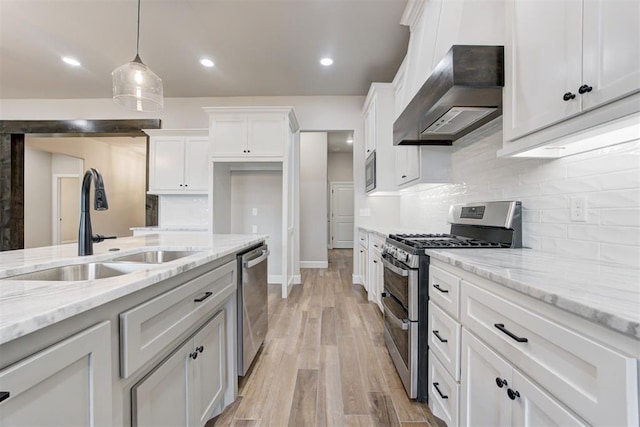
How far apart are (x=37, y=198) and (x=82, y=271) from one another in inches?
301

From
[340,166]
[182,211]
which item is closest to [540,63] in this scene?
[182,211]

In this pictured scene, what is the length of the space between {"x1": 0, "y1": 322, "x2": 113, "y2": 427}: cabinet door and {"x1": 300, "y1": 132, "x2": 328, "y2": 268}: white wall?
5188 mm

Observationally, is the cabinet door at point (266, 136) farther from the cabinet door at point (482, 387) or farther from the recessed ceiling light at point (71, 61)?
the cabinet door at point (482, 387)

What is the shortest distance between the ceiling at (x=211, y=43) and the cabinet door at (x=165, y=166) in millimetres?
893

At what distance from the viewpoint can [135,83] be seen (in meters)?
2.30

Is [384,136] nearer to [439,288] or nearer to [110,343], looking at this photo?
[439,288]

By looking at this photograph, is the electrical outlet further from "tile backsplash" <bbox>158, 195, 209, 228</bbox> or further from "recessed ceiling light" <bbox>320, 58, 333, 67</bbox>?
"tile backsplash" <bbox>158, 195, 209, 228</bbox>

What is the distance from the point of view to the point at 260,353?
2.33m

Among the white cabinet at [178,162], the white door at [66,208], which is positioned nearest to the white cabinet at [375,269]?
the white cabinet at [178,162]

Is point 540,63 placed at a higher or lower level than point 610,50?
higher

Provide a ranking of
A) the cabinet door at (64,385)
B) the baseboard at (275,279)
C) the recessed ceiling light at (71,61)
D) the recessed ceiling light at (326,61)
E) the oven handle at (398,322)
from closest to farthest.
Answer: the cabinet door at (64,385)
the oven handle at (398,322)
the recessed ceiling light at (326,61)
the recessed ceiling light at (71,61)
the baseboard at (275,279)

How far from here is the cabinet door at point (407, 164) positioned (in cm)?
271

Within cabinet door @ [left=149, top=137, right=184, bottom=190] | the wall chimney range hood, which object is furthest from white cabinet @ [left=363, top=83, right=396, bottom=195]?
cabinet door @ [left=149, top=137, right=184, bottom=190]

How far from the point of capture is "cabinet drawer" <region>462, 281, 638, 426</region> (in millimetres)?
579
